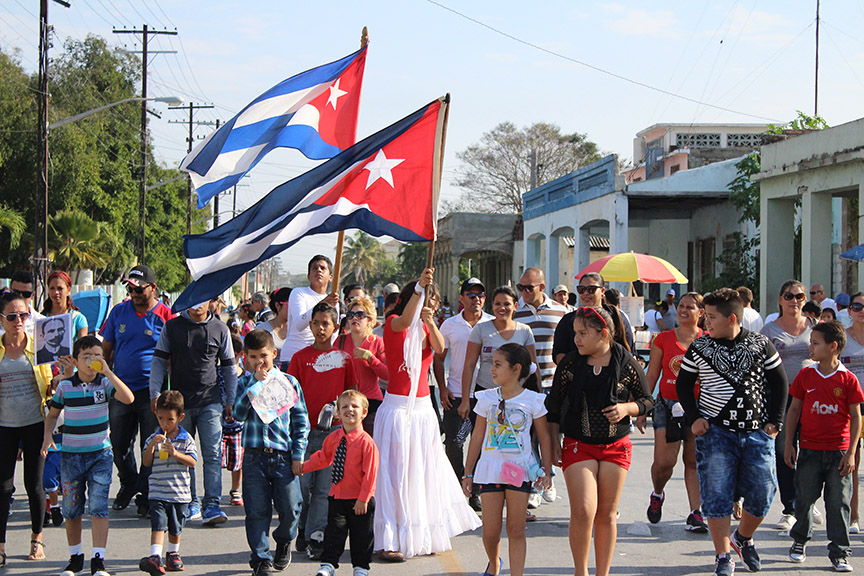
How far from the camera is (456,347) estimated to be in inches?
348

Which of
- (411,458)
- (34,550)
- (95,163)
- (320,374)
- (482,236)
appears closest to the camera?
(34,550)

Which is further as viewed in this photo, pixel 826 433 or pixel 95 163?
pixel 95 163

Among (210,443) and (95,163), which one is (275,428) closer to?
(210,443)

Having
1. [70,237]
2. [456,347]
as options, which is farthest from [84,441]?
[70,237]

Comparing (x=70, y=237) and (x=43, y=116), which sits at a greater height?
(x=43, y=116)

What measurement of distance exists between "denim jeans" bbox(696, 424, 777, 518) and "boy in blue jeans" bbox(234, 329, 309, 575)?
272 centimetres

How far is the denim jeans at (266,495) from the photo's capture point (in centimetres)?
639

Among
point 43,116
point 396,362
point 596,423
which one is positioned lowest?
point 596,423

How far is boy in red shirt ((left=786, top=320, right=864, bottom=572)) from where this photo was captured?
695 cm

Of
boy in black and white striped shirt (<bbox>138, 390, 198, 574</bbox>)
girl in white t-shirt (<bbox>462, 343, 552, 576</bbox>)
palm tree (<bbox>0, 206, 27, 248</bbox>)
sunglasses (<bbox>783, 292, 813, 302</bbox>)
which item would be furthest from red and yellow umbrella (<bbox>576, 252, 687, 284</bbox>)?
palm tree (<bbox>0, 206, 27, 248</bbox>)

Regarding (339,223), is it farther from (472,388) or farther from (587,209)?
(587,209)

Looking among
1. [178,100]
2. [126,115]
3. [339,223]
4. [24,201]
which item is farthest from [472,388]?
[126,115]

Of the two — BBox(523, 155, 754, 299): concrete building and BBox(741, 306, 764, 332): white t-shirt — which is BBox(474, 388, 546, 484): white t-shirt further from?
BBox(523, 155, 754, 299): concrete building

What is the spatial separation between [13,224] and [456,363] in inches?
1006
